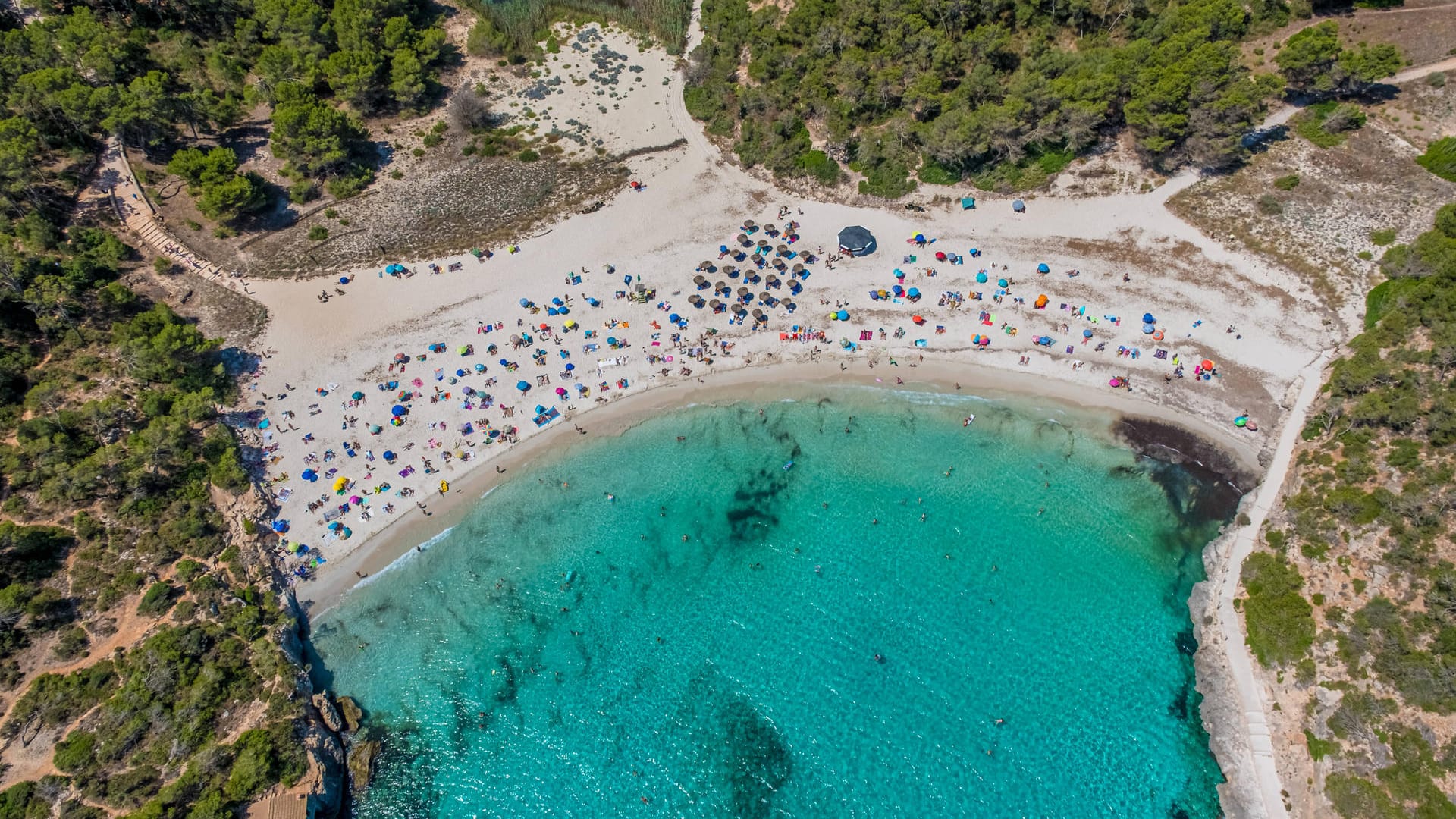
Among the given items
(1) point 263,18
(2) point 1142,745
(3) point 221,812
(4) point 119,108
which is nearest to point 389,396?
(3) point 221,812

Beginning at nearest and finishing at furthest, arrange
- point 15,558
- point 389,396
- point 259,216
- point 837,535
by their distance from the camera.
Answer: point 15,558, point 837,535, point 389,396, point 259,216

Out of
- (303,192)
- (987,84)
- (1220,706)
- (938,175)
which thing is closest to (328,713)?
(303,192)

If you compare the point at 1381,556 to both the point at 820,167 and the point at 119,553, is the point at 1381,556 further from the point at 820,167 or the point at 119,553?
the point at 119,553

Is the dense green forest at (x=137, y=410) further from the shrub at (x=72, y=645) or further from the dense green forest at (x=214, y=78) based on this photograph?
the dense green forest at (x=214, y=78)

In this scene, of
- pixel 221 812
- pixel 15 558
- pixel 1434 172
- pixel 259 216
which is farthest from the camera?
pixel 259 216

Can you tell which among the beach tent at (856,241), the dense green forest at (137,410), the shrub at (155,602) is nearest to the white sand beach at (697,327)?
the beach tent at (856,241)

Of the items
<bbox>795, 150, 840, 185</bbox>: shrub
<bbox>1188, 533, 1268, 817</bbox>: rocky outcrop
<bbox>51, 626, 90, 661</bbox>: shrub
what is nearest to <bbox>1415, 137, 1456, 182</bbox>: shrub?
<bbox>1188, 533, 1268, 817</bbox>: rocky outcrop

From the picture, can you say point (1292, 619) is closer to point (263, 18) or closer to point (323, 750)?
point (323, 750)
